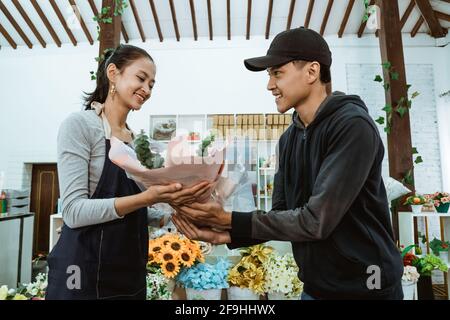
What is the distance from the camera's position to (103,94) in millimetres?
1339

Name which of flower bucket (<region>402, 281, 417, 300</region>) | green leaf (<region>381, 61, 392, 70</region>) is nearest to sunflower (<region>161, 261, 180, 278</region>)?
flower bucket (<region>402, 281, 417, 300</region>)

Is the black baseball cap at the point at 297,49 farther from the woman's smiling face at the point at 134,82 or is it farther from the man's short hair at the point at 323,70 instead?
the woman's smiling face at the point at 134,82

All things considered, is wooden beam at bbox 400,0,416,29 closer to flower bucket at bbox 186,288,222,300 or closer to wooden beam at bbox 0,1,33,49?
flower bucket at bbox 186,288,222,300

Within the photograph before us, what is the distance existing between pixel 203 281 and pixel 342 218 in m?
1.25

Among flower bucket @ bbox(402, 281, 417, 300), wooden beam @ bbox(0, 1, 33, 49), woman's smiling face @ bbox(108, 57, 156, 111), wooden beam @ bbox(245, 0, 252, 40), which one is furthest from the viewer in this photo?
wooden beam @ bbox(0, 1, 33, 49)

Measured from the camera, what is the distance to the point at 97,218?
106 centimetres

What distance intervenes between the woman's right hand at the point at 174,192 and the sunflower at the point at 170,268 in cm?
116

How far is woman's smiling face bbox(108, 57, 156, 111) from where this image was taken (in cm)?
128

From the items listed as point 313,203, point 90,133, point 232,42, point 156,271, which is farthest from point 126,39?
point 313,203

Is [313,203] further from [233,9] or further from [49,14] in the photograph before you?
[49,14]

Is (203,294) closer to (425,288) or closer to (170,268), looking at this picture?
(170,268)

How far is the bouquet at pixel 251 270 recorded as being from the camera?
2.13m

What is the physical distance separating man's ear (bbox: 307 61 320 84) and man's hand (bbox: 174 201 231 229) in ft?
1.70

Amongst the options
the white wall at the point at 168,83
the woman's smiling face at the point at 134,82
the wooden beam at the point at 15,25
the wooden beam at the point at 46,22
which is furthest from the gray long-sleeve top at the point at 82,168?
the wooden beam at the point at 15,25
